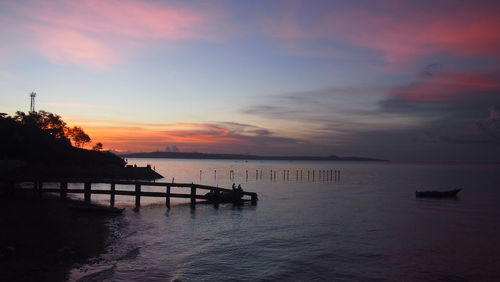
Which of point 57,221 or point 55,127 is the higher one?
point 55,127

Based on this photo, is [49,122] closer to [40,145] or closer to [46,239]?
[40,145]

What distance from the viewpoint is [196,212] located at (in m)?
43.4

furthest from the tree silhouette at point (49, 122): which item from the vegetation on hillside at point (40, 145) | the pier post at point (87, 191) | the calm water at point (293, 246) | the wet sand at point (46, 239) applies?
the wet sand at point (46, 239)

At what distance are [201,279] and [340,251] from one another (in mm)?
12093

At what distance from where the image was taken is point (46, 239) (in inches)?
913

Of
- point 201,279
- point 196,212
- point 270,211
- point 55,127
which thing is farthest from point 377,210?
point 55,127

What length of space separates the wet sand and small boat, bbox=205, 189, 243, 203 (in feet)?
53.8

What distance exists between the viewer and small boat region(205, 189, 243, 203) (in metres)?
49.2

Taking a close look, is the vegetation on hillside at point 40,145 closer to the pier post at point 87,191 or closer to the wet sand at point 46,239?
the pier post at point 87,191

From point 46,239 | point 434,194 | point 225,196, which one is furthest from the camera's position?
point 434,194

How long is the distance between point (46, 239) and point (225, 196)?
96.1 ft

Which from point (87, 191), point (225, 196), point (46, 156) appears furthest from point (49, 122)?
point (225, 196)

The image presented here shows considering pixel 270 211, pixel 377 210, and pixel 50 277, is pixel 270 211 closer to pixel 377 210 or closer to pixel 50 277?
pixel 377 210

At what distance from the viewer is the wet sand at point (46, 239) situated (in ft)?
57.7
